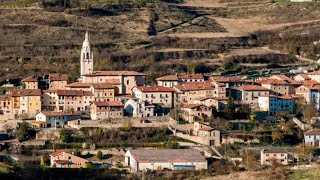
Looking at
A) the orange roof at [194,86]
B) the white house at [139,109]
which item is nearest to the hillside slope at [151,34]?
the orange roof at [194,86]

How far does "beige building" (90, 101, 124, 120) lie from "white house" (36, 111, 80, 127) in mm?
1053

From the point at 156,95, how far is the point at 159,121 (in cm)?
308

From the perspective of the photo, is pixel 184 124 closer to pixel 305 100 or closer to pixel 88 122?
pixel 88 122

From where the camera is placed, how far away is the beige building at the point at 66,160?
4766 cm

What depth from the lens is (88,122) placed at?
52000mm

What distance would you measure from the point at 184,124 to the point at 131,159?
533 cm

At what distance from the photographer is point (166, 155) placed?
158 feet

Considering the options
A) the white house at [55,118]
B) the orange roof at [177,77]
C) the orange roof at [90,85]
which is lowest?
the white house at [55,118]

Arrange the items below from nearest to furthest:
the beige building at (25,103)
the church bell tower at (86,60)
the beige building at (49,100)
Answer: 1. the beige building at (25,103)
2. the beige building at (49,100)
3. the church bell tower at (86,60)

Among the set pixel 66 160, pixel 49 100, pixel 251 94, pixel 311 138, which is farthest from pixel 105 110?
pixel 311 138

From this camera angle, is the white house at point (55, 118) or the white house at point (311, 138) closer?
the white house at point (311, 138)

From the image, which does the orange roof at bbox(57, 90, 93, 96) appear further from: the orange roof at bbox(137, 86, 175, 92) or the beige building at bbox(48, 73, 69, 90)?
the beige building at bbox(48, 73, 69, 90)

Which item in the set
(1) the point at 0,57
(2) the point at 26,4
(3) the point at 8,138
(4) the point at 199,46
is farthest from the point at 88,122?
(2) the point at 26,4

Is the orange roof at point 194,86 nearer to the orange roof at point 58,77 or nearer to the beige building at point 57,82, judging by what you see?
the beige building at point 57,82
